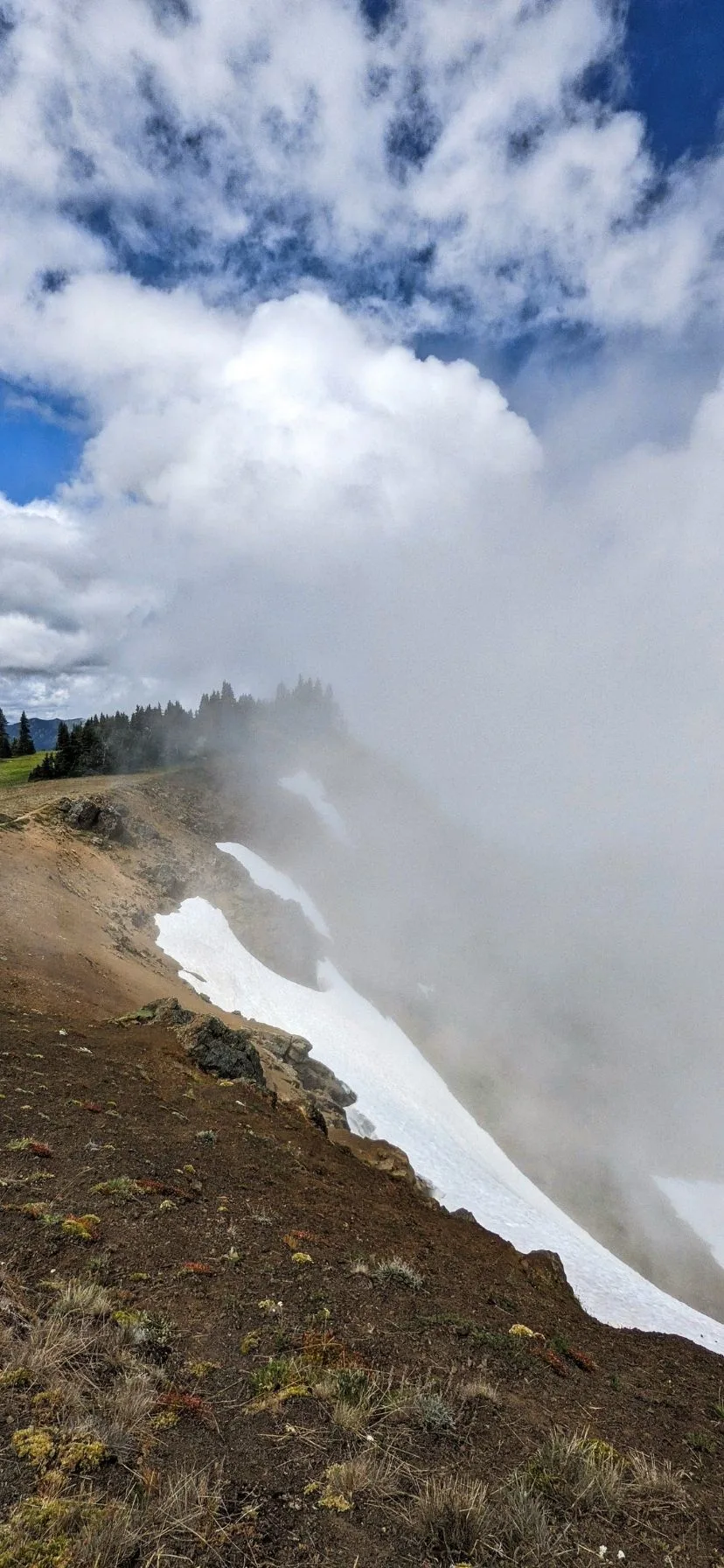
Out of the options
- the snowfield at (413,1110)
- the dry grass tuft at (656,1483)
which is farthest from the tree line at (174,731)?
the dry grass tuft at (656,1483)

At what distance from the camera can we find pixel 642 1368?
10336 millimetres

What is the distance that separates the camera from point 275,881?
69375 millimetres

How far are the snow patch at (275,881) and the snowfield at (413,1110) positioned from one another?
8446 millimetres

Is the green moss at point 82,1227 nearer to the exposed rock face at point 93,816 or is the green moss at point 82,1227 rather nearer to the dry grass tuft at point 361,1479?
the dry grass tuft at point 361,1479

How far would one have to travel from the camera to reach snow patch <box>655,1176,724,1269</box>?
177 feet

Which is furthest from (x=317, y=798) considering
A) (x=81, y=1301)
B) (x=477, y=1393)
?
(x=477, y=1393)

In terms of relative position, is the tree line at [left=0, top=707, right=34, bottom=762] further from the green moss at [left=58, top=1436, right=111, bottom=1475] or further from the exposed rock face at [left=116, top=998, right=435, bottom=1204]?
the green moss at [left=58, top=1436, right=111, bottom=1475]

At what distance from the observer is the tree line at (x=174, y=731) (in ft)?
255

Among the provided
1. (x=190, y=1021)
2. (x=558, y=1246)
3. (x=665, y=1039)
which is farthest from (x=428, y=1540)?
(x=665, y=1039)

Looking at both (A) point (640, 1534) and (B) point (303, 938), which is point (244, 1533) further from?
(B) point (303, 938)

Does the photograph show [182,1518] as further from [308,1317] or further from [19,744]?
[19,744]

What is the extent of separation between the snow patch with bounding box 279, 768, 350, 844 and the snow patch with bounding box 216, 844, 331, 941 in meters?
20.1

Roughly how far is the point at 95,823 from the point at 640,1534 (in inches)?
1875

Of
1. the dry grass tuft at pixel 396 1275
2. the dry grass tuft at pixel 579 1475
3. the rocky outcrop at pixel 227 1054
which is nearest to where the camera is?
the dry grass tuft at pixel 579 1475
